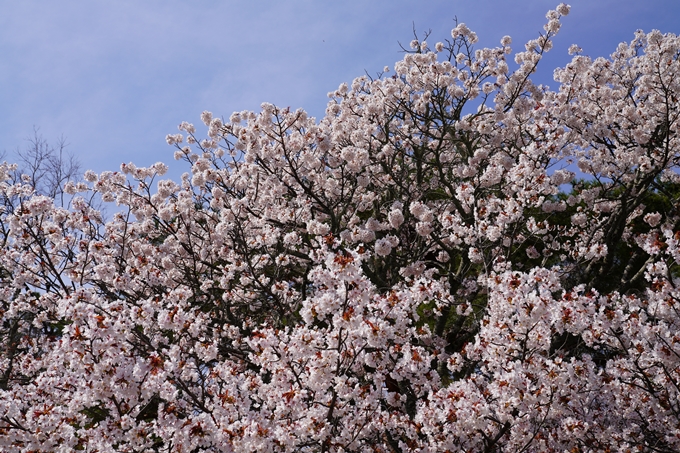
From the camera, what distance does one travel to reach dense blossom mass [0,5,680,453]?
161 inches

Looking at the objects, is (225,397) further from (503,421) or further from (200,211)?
(200,211)

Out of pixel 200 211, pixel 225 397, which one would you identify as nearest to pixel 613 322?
pixel 225 397

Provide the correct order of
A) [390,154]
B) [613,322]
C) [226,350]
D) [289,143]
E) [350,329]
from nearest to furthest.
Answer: [350,329], [613,322], [226,350], [289,143], [390,154]

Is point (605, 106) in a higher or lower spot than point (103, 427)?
higher

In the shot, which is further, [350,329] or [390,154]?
[390,154]

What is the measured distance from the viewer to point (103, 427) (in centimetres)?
396

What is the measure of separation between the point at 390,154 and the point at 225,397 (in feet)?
19.7

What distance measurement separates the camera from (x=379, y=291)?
255 inches

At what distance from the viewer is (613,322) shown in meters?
4.64

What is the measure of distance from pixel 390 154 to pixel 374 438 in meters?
5.49

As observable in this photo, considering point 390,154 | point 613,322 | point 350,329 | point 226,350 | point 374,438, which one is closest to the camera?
point 350,329

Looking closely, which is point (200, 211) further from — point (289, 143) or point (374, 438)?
point (374, 438)

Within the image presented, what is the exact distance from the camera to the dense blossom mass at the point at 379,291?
4078mm

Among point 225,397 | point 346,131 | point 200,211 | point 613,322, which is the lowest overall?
point 225,397
